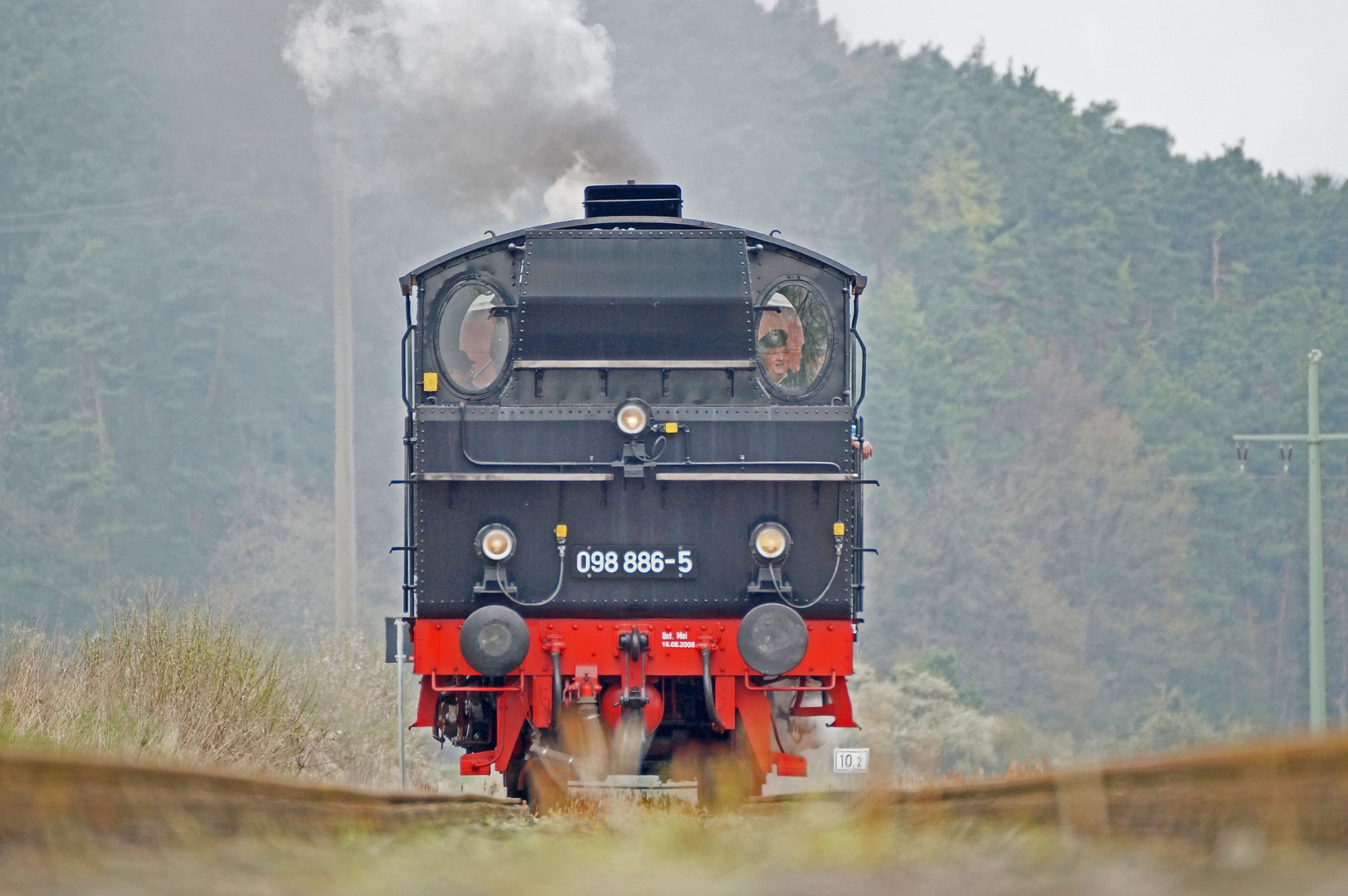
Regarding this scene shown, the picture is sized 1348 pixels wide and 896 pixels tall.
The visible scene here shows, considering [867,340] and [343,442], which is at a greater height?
[867,340]

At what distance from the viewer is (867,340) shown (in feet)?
181

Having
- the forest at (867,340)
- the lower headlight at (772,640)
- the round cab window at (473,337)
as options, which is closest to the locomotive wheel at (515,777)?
the lower headlight at (772,640)

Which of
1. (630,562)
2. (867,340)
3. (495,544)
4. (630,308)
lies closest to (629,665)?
(630,562)

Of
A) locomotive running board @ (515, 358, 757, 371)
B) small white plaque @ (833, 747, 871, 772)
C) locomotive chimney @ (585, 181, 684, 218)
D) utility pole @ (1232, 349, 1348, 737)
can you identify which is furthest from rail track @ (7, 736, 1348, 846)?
utility pole @ (1232, 349, 1348, 737)

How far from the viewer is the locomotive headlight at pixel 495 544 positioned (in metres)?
10.4

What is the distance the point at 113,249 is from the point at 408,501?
134 feet

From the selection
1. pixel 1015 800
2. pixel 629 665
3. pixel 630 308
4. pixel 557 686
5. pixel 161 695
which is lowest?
pixel 161 695

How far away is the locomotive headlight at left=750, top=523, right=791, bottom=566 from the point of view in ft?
34.0

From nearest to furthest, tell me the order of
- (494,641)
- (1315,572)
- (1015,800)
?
(1015,800) < (494,641) < (1315,572)

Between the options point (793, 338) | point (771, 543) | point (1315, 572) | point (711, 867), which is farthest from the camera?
point (1315, 572)

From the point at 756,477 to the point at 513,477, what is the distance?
1436 mm

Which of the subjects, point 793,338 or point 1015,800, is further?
point 793,338

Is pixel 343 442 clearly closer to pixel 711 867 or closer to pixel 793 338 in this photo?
pixel 793 338

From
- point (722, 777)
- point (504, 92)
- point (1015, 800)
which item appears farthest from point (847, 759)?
point (504, 92)
